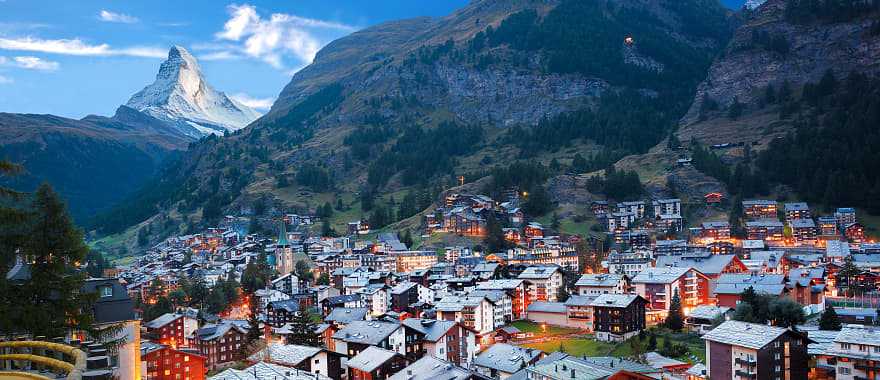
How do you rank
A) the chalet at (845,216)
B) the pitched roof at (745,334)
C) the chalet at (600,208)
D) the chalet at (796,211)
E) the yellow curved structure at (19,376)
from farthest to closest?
the chalet at (600,208) < the chalet at (796,211) < the chalet at (845,216) < the pitched roof at (745,334) < the yellow curved structure at (19,376)

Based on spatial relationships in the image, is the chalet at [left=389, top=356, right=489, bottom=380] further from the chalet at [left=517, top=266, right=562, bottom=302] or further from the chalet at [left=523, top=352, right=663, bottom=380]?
the chalet at [left=517, top=266, right=562, bottom=302]

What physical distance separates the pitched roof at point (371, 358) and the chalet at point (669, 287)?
3325cm

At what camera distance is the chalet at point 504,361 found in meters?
54.1

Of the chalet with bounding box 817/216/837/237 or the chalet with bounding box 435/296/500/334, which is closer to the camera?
the chalet with bounding box 435/296/500/334

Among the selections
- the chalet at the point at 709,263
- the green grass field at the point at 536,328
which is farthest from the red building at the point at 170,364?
the chalet at the point at 709,263

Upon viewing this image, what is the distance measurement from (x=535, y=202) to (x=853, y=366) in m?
88.6

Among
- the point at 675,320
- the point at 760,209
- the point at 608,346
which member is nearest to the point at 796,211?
the point at 760,209

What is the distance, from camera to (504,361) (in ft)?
182

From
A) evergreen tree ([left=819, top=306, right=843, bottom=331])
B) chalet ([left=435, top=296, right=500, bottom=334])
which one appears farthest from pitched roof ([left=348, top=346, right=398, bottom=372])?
evergreen tree ([left=819, top=306, right=843, bottom=331])

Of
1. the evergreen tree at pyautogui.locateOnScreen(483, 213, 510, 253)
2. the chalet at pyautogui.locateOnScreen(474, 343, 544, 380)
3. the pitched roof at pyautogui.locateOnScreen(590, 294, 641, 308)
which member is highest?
the evergreen tree at pyautogui.locateOnScreen(483, 213, 510, 253)

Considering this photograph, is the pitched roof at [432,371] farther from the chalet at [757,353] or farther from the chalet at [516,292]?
the chalet at [516,292]

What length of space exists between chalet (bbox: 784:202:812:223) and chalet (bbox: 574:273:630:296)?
41.7 metres

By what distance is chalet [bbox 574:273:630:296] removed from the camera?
83125 millimetres

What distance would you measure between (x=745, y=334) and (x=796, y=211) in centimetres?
7345
